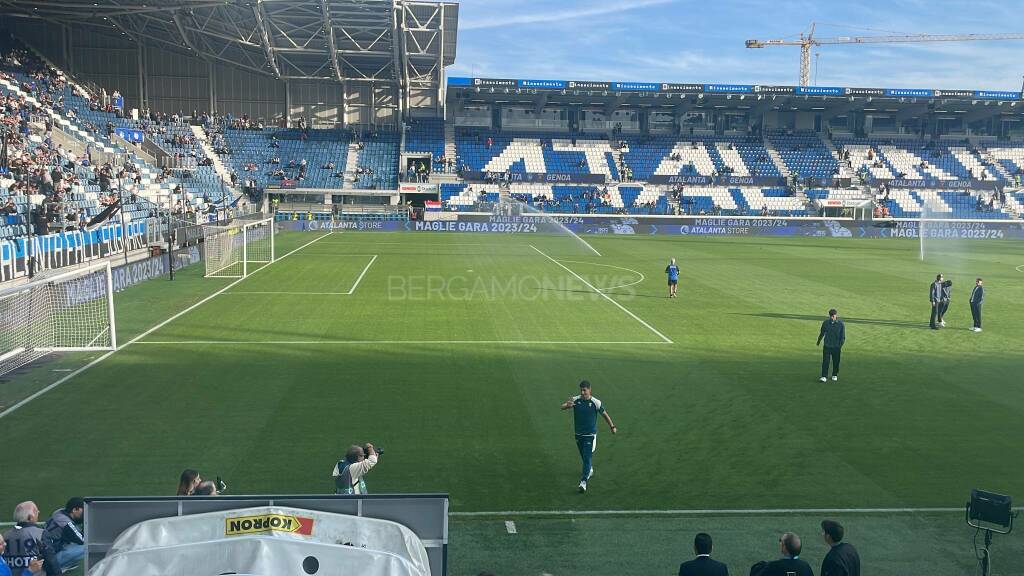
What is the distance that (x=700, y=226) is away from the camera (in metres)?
66.2

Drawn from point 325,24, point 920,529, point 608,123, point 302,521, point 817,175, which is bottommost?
point 920,529

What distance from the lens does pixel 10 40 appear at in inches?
2431

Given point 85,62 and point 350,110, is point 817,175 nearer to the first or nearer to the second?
point 350,110

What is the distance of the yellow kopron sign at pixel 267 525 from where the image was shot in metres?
3.93

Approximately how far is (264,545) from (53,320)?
20.6 m

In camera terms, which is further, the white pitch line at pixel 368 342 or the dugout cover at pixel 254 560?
the white pitch line at pixel 368 342

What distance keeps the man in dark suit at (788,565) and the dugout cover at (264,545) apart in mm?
3416

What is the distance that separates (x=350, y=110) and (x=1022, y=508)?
249 ft

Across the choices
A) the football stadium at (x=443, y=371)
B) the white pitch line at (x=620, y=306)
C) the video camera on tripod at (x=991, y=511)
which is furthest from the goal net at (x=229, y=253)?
the video camera on tripod at (x=991, y=511)

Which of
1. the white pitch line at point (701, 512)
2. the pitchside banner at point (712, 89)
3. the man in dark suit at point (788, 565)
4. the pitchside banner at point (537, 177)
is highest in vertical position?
the pitchside banner at point (712, 89)

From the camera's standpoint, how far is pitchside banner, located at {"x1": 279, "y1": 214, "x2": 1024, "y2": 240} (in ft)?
215

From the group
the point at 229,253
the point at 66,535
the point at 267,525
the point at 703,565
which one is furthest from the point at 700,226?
the point at 267,525

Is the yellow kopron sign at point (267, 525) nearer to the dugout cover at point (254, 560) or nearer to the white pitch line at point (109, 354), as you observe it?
the dugout cover at point (254, 560)

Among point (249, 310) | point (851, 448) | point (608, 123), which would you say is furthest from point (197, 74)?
point (851, 448)
